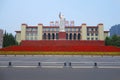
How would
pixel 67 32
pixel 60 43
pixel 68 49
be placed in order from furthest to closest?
pixel 67 32, pixel 60 43, pixel 68 49

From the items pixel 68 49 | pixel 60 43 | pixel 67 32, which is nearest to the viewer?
pixel 68 49

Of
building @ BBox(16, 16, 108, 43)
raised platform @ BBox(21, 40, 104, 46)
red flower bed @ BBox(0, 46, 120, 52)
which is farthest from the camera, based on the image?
building @ BBox(16, 16, 108, 43)

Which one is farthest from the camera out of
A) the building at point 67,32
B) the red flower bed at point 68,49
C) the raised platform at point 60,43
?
the building at point 67,32

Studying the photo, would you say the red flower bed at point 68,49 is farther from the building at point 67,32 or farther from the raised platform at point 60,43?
the building at point 67,32

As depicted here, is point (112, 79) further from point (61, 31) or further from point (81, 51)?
point (61, 31)

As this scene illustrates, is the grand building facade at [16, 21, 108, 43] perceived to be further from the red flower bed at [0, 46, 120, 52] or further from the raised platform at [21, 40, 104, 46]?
the red flower bed at [0, 46, 120, 52]

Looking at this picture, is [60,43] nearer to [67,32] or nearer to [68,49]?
[68,49]

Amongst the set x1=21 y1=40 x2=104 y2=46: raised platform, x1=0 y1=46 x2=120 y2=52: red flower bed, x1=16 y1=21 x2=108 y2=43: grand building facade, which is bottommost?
x1=0 y1=46 x2=120 y2=52: red flower bed

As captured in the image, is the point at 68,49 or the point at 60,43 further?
the point at 60,43

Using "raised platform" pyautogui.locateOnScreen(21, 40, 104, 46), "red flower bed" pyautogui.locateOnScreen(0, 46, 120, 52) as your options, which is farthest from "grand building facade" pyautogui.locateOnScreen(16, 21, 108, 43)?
"red flower bed" pyautogui.locateOnScreen(0, 46, 120, 52)

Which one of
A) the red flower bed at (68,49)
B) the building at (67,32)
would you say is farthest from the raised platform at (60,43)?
the building at (67,32)

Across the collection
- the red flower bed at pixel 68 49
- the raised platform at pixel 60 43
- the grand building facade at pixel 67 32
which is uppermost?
the grand building facade at pixel 67 32

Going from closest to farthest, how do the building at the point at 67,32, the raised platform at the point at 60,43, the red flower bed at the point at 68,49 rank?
the red flower bed at the point at 68,49
the raised platform at the point at 60,43
the building at the point at 67,32

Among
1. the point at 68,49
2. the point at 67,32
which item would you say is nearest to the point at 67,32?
the point at 67,32
